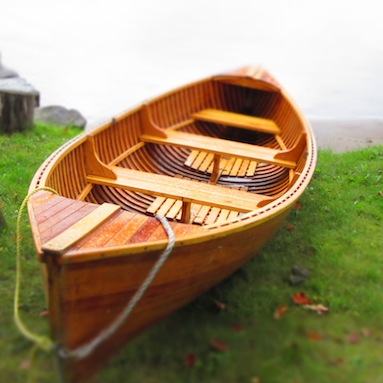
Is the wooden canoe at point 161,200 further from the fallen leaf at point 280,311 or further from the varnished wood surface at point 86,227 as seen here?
the fallen leaf at point 280,311

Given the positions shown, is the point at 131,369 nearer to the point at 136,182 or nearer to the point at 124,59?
the point at 136,182

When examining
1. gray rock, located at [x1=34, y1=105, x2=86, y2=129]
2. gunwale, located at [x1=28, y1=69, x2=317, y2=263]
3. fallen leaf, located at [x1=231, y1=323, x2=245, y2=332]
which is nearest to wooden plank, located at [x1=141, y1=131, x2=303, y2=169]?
gunwale, located at [x1=28, y1=69, x2=317, y2=263]

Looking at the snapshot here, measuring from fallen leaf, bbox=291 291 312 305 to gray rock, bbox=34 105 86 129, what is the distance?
6.16 meters

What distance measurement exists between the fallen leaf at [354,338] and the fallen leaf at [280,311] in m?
0.50

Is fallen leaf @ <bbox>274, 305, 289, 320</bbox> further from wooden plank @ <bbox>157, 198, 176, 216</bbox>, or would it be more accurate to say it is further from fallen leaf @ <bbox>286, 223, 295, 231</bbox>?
wooden plank @ <bbox>157, 198, 176, 216</bbox>

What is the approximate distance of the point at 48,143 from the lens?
25.4 ft

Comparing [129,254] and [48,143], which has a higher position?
[129,254]

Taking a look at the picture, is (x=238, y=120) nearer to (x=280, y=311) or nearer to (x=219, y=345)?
(x=280, y=311)

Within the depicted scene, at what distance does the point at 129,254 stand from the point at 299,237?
8.05 feet

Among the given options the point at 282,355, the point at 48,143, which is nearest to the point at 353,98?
the point at 48,143

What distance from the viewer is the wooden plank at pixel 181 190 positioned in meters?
4.78

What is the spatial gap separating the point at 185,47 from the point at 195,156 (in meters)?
13.2

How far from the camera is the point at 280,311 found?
14.1ft

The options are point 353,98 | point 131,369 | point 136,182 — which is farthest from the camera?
point 353,98
